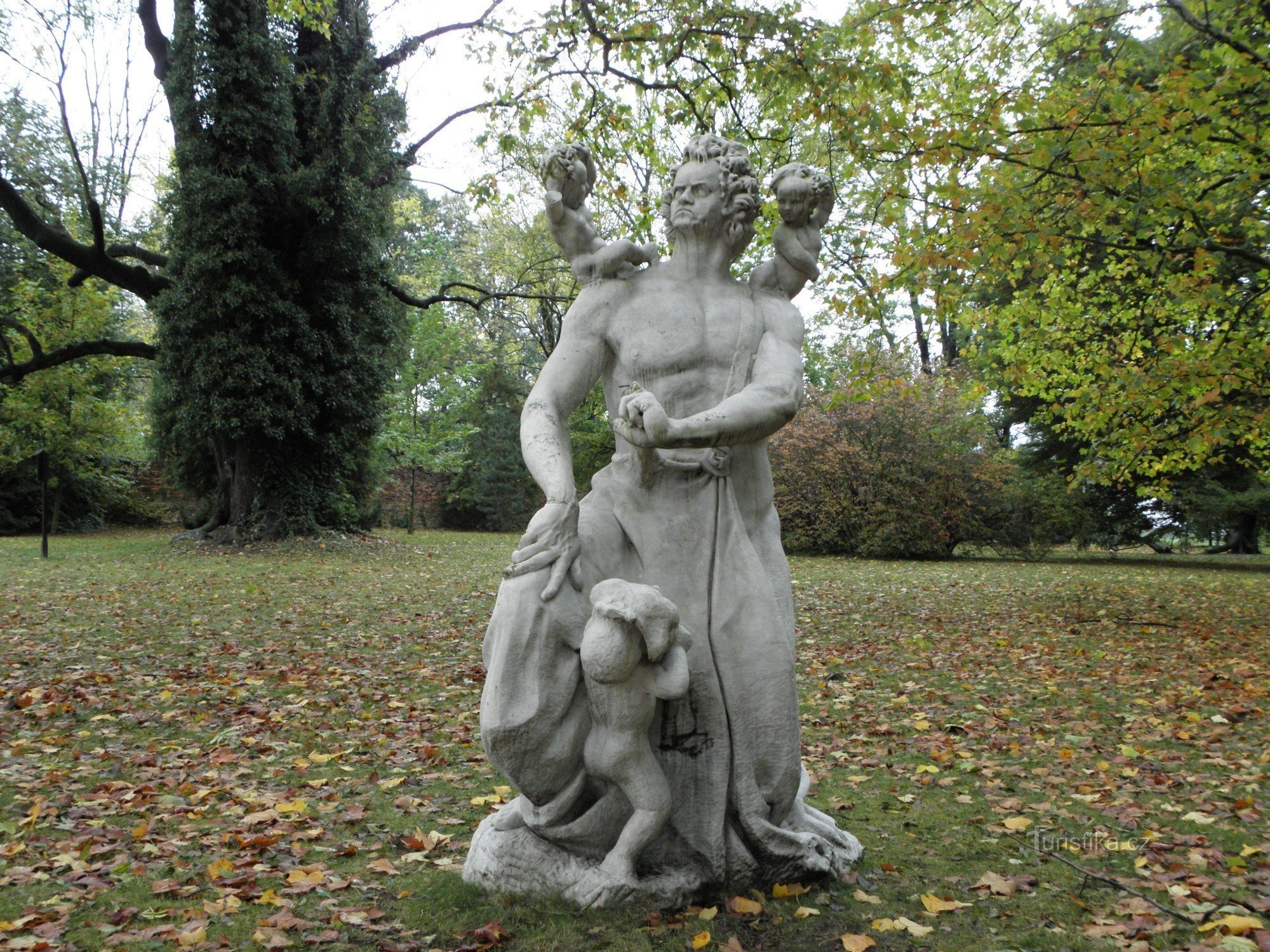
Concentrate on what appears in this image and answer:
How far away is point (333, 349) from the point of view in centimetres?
1792

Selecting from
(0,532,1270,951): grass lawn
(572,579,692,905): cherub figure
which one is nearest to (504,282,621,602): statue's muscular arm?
(572,579,692,905): cherub figure

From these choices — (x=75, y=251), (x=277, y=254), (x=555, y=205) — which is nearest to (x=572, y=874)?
(x=555, y=205)

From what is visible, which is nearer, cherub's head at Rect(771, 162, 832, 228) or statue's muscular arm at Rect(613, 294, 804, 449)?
statue's muscular arm at Rect(613, 294, 804, 449)

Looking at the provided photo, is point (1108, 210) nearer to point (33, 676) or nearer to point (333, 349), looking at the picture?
point (33, 676)

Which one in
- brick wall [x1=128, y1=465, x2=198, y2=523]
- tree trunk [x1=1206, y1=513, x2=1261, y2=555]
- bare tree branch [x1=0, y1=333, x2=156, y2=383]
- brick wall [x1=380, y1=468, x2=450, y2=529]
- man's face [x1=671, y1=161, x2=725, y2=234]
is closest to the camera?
man's face [x1=671, y1=161, x2=725, y2=234]

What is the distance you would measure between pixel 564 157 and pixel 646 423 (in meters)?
1.17

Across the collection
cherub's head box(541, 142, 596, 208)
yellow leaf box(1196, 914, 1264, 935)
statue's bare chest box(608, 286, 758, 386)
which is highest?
cherub's head box(541, 142, 596, 208)

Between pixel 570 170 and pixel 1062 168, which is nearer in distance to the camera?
pixel 570 170

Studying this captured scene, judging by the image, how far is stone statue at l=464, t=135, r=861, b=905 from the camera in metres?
3.06

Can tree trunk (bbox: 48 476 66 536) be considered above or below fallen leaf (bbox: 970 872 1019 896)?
above

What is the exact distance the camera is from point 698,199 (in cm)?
352

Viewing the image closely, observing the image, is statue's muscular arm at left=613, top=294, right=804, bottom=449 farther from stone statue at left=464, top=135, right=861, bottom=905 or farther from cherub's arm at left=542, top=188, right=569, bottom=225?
cherub's arm at left=542, top=188, right=569, bottom=225

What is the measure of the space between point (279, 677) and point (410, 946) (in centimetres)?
504

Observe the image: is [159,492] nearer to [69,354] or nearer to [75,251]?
[69,354]
